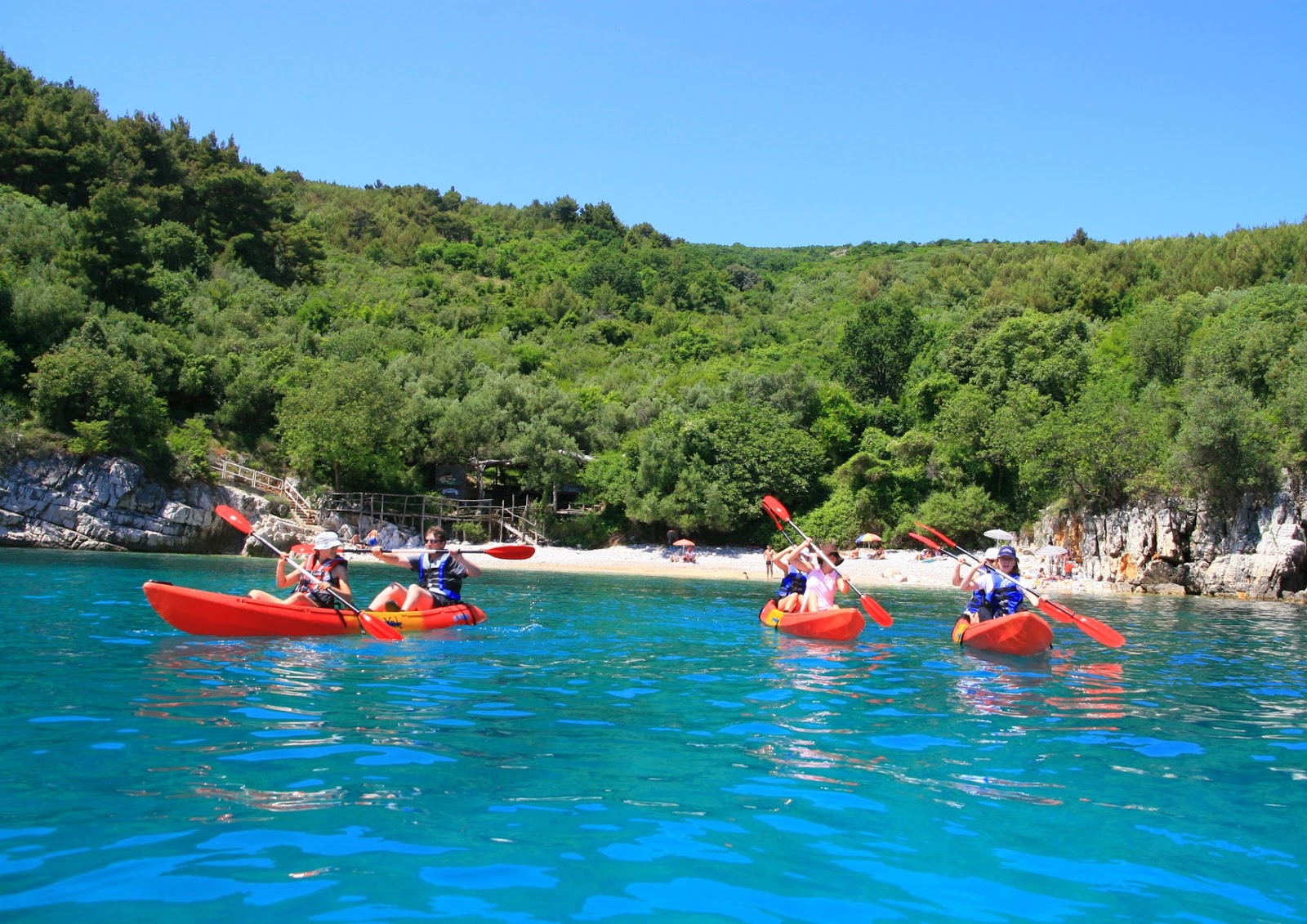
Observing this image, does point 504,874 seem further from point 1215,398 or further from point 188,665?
point 1215,398

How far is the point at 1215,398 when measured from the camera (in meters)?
28.4

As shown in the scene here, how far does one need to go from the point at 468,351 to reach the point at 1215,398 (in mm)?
36355

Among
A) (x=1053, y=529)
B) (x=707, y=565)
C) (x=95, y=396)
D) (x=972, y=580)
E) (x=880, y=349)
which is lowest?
(x=707, y=565)

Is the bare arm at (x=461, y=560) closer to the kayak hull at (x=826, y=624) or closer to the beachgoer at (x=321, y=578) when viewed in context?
the beachgoer at (x=321, y=578)

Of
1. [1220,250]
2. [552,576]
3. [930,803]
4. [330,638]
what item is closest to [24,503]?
[552,576]

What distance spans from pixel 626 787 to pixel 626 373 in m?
52.1

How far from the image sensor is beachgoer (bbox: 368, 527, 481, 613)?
42.9 feet

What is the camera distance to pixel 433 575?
13.5 m

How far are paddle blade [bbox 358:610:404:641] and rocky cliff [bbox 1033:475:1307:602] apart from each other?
2679 cm

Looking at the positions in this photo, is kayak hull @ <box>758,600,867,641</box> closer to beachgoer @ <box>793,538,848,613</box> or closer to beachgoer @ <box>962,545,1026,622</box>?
beachgoer @ <box>793,538,848,613</box>

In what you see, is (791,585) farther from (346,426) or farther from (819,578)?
(346,426)

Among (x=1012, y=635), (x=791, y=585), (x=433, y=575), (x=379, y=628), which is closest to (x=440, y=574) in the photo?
(x=433, y=575)

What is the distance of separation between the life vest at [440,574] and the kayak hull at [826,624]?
16.6ft

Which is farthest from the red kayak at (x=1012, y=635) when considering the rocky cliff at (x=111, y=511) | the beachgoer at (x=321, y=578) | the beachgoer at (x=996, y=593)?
the rocky cliff at (x=111, y=511)
